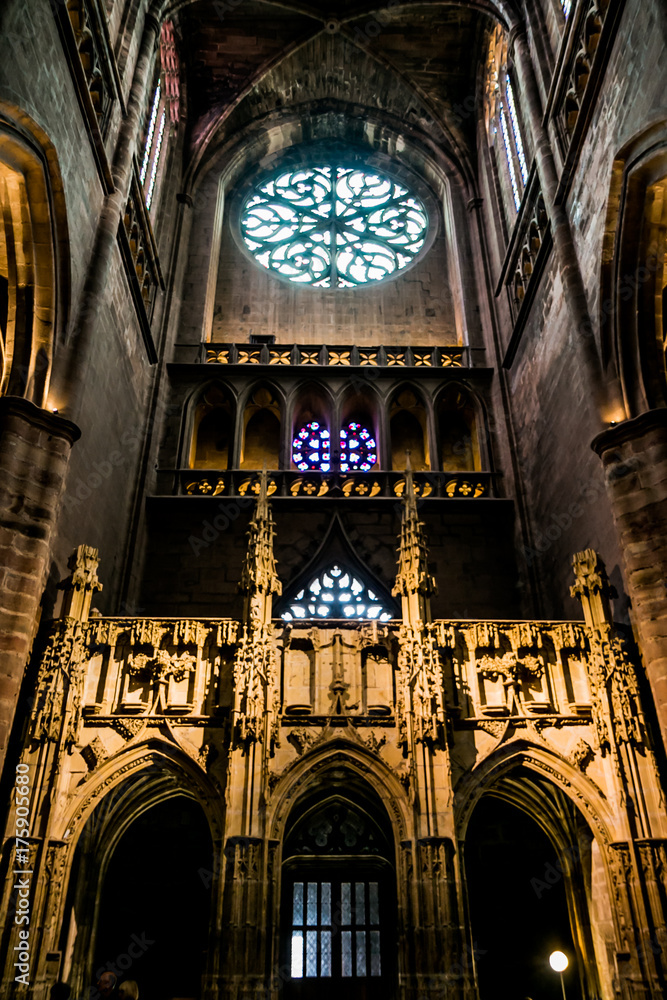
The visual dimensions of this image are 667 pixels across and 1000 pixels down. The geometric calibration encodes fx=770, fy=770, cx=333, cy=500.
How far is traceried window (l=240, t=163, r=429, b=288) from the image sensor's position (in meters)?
20.3

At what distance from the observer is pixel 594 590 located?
10148 mm

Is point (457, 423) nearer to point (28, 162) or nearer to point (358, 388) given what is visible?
point (358, 388)

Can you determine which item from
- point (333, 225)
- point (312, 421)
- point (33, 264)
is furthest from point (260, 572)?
point (333, 225)

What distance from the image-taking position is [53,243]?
421 inches

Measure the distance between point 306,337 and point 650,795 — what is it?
12863 millimetres

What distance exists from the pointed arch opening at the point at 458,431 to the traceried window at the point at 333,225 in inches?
179

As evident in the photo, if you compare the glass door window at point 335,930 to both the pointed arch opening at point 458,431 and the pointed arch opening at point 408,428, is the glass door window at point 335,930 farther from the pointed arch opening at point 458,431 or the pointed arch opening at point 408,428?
the pointed arch opening at point 458,431

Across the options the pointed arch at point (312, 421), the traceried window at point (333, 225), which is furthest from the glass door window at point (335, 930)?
the traceried window at point (333, 225)

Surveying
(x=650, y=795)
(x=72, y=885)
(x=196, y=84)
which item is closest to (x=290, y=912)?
(x=72, y=885)

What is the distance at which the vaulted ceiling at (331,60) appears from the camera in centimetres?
2056

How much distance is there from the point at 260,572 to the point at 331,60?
17422 mm

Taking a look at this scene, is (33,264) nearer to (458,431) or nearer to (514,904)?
(458,431)

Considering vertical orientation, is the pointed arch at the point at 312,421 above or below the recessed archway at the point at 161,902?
above

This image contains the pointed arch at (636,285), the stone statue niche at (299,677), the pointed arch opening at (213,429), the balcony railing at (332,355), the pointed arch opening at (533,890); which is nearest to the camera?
the stone statue niche at (299,677)
